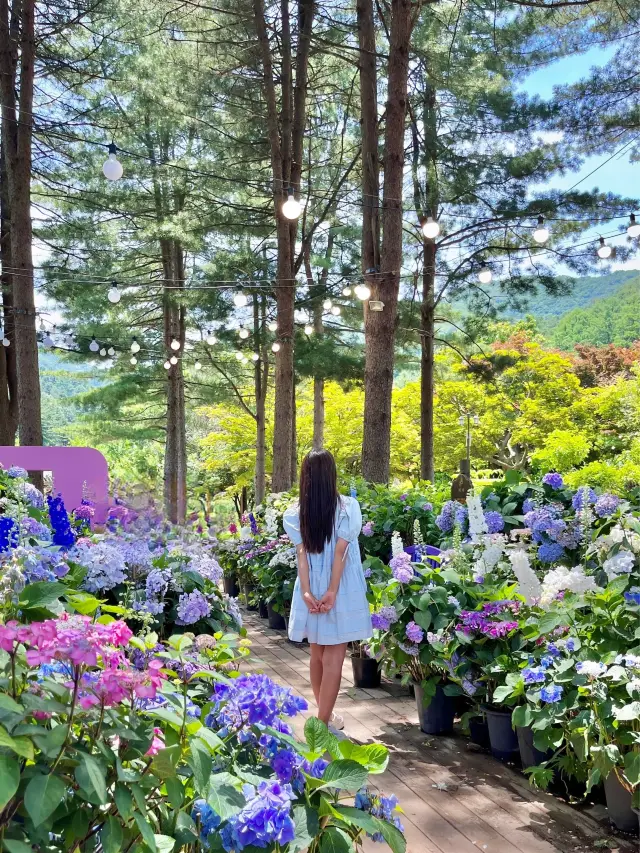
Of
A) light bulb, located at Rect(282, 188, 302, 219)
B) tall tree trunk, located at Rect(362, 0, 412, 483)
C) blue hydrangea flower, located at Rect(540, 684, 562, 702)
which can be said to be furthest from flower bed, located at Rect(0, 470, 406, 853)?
tall tree trunk, located at Rect(362, 0, 412, 483)

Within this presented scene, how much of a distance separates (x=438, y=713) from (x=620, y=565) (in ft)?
4.15

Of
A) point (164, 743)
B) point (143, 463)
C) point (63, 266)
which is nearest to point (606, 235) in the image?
point (63, 266)

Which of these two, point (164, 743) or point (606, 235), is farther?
point (606, 235)

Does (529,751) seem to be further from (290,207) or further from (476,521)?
(290,207)

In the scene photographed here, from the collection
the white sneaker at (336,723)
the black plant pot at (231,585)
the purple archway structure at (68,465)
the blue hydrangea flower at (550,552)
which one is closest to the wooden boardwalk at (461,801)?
the white sneaker at (336,723)

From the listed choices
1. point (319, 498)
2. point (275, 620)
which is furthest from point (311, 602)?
point (275, 620)

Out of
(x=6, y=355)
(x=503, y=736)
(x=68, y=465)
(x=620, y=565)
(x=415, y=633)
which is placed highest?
(x=6, y=355)

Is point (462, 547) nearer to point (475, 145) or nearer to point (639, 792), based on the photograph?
point (639, 792)

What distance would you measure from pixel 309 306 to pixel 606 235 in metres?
4.75

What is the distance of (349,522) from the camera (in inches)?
130

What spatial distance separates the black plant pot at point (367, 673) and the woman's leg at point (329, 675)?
1.04m

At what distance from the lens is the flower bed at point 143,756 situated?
1007mm

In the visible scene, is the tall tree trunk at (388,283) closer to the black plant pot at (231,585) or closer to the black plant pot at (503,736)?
the black plant pot at (231,585)

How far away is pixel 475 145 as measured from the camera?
11125 millimetres
